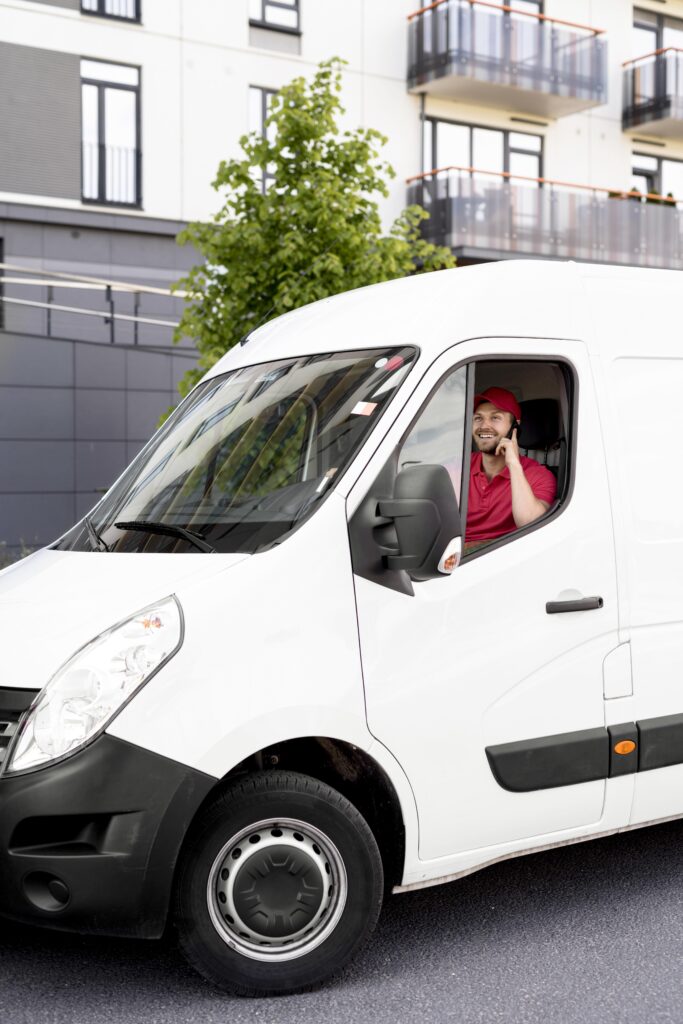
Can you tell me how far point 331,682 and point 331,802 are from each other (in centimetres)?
37

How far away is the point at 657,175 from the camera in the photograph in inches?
1003

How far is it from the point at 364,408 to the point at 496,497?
0.65m

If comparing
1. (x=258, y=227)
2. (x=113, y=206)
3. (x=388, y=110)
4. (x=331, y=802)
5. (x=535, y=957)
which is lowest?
(x=535, y=957)

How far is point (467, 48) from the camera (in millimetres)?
21500

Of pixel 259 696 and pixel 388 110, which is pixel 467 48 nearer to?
pixel 388 110

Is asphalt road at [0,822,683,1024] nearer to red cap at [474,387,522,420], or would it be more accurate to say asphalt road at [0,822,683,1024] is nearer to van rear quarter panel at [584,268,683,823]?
van rear quarter panel at [584,268,683,823]

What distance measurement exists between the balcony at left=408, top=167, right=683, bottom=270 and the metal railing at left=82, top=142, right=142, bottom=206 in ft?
16.4

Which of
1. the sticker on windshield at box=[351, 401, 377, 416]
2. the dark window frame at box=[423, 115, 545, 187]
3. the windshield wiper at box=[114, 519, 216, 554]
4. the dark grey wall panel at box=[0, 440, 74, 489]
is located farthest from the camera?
the dark window frame at box=[423, 115, 545, 187]

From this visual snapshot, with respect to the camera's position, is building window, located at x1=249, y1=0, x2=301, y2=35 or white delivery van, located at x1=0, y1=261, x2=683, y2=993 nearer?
white delivery van, located at x1=0, y1=261, x2=683, y2=993

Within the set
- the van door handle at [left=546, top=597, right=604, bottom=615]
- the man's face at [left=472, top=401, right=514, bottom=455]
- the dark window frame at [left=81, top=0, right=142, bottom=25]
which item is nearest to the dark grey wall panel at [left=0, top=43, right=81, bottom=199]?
the dark window frame at [left=81, top=0, right=142, bottom=25]

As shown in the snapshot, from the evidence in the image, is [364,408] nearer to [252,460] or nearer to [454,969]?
[252,460]

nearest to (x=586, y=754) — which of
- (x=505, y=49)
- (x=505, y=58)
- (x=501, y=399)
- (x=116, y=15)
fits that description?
(x=501, y=399)

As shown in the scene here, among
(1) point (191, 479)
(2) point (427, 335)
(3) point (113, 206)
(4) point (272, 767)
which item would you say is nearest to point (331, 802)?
(4) point (272, 767)

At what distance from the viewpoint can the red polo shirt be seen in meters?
4.12
